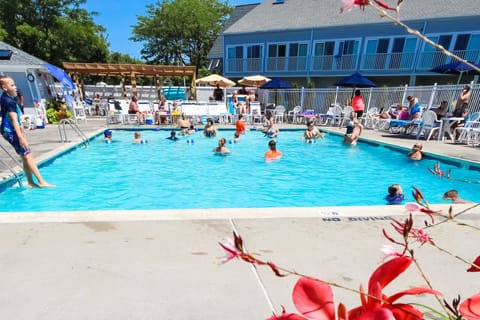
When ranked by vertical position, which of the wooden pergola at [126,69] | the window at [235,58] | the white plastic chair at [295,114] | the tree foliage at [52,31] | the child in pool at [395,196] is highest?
the tree foliage at [52,31]

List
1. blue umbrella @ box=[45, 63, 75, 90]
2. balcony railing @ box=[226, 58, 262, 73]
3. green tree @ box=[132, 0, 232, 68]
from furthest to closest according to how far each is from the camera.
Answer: green tree @ box=[132, 0, 232, 68]
balcony railing @ box=[226, 58, 262, 73]
blue umbrella @ box=[45, 63, 75, 90]

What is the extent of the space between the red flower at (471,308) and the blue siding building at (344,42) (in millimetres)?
18987

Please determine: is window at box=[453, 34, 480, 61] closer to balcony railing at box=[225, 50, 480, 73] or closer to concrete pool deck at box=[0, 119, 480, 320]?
balcony railing at box=[225, 50, 480, 73]

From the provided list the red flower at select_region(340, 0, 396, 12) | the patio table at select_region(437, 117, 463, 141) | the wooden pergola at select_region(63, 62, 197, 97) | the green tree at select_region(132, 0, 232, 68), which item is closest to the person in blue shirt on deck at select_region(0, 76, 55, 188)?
the red flower at select_region(340, 0, 396, 12)

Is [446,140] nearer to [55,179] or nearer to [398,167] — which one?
[398,167]

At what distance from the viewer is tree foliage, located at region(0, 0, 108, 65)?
26.1 metres

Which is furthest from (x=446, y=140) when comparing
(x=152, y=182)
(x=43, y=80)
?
(x=43, y=80)

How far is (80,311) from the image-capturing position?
1869mm

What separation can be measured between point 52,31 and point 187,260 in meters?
32.1

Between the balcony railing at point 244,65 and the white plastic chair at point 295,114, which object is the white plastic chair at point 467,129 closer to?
the white plastic chair at point 295,114

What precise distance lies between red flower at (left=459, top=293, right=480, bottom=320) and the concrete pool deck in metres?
1.44

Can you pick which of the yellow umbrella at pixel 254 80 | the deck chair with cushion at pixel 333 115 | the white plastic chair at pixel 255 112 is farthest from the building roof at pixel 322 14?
the white plastic chair at pixel 255 112

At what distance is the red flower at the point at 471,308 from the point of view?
60cm

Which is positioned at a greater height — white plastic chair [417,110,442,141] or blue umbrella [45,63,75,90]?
blue umbrella [45,63,75,90]
